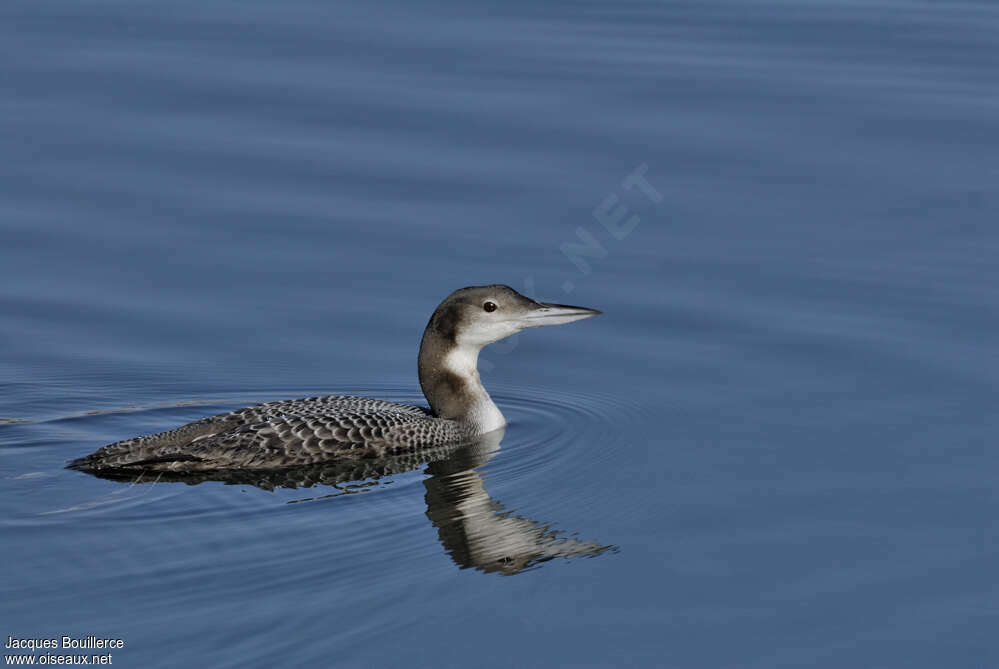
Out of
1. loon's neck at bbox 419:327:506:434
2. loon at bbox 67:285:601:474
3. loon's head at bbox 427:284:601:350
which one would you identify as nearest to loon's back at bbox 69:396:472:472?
loon at bbox 67:285:601:474

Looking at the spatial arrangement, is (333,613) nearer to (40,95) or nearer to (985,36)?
(40,95)

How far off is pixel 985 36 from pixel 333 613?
9787mm

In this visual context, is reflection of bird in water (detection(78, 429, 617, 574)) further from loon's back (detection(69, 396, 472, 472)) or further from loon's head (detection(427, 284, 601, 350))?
loon's head (detection(427, 284, 601, 350))

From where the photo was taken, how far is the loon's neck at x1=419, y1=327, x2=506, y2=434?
898 centimetres

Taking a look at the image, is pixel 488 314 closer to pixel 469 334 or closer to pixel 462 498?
pixel 469 334

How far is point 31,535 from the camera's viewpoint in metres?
7.14

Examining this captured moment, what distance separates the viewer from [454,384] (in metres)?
9.05

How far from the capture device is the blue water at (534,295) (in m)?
6.60

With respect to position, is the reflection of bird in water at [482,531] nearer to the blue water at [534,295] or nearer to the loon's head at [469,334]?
the blue water at [534,295]

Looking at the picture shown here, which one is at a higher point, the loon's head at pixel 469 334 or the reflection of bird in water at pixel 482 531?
the loon's head at pixel 469 334

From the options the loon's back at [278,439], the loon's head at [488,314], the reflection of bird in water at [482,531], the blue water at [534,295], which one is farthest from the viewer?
the loon's head at [488,314]

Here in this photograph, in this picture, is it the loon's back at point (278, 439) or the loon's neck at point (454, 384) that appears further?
the loon's neck at point (454, 384)

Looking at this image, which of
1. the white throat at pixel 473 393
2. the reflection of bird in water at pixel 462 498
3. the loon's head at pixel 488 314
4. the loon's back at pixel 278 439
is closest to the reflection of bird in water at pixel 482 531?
the reflection of bird in water at pixel 462 498

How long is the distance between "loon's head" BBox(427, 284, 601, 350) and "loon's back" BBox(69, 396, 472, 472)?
22.0 inches
